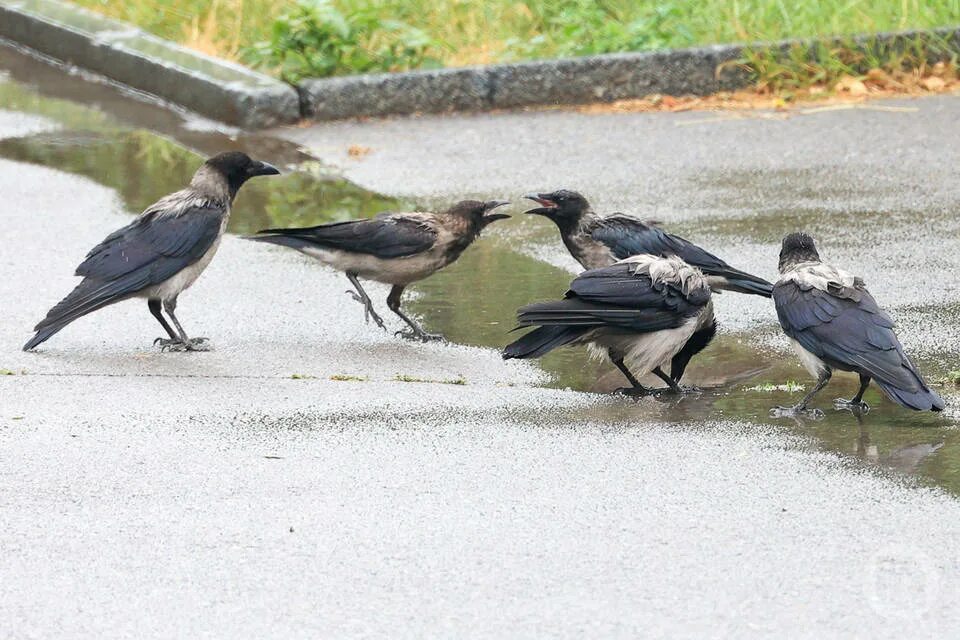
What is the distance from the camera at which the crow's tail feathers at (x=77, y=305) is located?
698 cm

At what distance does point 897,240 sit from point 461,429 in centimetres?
379

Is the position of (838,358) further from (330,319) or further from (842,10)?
(842,10)

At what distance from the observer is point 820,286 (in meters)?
6.67

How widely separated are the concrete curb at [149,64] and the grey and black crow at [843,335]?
19.3ft

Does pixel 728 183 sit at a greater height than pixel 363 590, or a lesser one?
lesser

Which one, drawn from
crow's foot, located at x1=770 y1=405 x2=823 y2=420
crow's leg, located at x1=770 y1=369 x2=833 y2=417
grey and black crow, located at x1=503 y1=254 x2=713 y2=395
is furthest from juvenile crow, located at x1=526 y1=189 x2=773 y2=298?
crow's foot, located at x1=770 y1=405 x2=823 y2=420

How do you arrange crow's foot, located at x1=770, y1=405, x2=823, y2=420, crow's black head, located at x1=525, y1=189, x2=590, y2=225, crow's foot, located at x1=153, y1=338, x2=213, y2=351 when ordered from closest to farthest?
crow's foot, located at x1=770, y1=405, x2=823, y2=420
crow's foot, located at x1=153, y1=338, x2=213, y2=351
crow's black head, located at x1=525, y1=189, x2=590, y2=225

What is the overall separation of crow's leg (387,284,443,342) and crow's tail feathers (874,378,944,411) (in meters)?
2.40

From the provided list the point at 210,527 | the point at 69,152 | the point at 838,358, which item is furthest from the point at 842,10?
the point at 210,527

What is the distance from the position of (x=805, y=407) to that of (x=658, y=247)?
165cm

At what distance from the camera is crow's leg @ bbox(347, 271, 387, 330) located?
7.89 m

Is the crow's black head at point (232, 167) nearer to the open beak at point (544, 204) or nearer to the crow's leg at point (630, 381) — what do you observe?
the open beak at point (544, 204)

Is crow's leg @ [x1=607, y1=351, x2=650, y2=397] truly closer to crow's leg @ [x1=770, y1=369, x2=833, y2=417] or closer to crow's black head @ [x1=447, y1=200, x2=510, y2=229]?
crow's leg @ [x1=770, y1=369, x2=833, y2=417]

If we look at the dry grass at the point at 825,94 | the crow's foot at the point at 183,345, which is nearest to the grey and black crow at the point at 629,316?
the crow's foot at the point at 183,345
